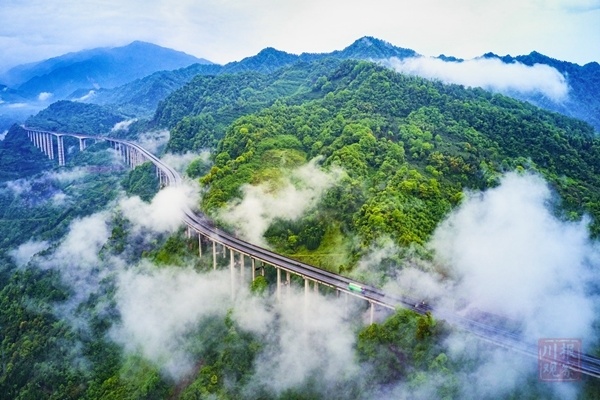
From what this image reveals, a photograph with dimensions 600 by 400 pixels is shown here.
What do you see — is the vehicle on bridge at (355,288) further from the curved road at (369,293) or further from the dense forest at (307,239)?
the dense forest at (307,239)

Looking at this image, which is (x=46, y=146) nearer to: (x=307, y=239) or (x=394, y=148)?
(x=394, y=148)

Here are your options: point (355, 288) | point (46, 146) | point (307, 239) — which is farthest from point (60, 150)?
point (355, 288)

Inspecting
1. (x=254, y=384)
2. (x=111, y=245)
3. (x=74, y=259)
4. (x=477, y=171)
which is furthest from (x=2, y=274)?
(x=477, y=171)

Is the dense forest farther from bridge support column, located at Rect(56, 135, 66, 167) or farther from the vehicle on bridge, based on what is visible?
bridge support column, located at Rect(56, 135, 66, 167)

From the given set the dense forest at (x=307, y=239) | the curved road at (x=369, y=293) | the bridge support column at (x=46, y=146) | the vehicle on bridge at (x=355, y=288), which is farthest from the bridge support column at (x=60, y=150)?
the vehicle on bridge at (x=355, y=288)

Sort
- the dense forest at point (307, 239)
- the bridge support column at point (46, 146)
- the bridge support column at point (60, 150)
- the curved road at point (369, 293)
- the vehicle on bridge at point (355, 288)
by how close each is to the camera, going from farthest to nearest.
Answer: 1. the bridge support column at point (46, 146)
2. the bridge support column at point (60, 150)
3. the vehicle on bridge at point (355, 288)
4. the dense forest at point (307, 239)
5. the curved road at point (369, 293)

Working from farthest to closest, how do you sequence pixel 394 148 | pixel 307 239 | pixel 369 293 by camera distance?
pixel 394 148
pixel 307 239
pixel 369 293

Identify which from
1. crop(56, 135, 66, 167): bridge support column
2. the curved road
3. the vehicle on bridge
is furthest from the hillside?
crop(56, 135, 66, 167): bridge support column

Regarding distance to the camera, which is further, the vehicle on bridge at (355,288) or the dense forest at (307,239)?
the vehicle on bridge at (355,288)

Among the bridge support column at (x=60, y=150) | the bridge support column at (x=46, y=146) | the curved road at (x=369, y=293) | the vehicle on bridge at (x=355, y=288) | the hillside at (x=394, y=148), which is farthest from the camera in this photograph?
the bridge support column at (x=46, y=146)
